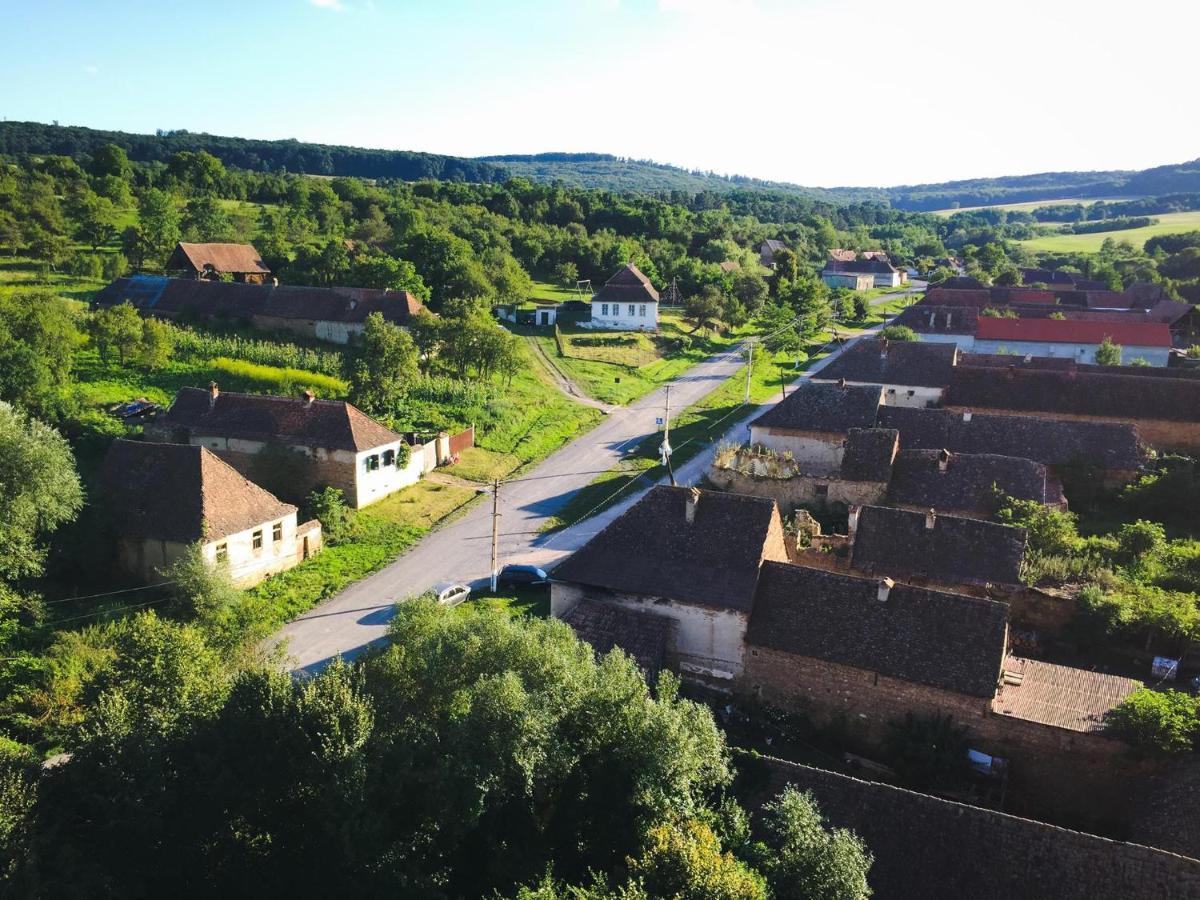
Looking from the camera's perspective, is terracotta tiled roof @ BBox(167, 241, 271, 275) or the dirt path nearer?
the dirt path

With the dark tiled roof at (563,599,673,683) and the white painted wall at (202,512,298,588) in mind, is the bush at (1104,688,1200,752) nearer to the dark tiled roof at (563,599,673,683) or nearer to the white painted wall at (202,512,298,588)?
the dark tiled roof at (563,599,673,683)

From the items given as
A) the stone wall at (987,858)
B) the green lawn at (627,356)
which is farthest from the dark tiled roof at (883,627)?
the green lawn at (627,356)

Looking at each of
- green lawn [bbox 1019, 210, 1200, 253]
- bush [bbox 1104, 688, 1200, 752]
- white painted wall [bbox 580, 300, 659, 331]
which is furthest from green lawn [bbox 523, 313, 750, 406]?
green lawn [bbox 1019, 210, 1200, 253]

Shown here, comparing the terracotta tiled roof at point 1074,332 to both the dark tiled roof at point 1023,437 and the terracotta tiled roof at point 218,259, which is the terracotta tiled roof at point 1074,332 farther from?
the terracotta tiled roof at point 218,259

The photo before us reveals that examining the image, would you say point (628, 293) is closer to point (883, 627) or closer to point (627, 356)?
point (627, 356)

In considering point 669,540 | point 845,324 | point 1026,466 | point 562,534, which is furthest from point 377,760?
point 845,324

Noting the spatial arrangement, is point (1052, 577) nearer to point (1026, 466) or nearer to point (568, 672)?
point (1026, 466)
